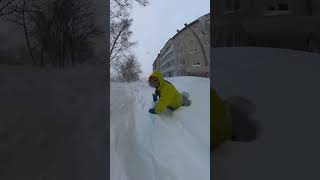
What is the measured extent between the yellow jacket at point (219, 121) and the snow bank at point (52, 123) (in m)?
0.51

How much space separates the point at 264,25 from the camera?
1591 mm

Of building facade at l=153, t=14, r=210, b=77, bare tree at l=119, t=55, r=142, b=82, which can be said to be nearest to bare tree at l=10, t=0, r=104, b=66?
bare tree at l=119, t=55, r=142, b=82

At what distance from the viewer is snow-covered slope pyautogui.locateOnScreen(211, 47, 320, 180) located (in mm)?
1582

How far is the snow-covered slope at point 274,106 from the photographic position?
62.3 inches

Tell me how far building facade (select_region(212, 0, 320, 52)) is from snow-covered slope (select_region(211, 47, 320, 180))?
0.04 meters

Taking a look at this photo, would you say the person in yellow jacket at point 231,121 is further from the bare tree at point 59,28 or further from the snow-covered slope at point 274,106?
the bare tree at point 59,28

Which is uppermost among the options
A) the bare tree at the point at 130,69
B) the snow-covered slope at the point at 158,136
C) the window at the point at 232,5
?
the window at the point at 232,5

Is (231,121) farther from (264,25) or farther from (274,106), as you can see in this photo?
(264,25)

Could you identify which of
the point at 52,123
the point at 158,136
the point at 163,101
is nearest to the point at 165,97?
the point at 163,101

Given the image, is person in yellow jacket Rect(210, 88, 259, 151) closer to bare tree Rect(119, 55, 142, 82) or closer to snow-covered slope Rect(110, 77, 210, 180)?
→ snow-covered slope Rect(110, 77, 210, 180)

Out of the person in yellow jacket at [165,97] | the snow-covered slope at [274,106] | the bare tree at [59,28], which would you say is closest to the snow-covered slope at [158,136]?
the person in yellow jacket at [165,97]

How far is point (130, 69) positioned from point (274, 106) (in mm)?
712

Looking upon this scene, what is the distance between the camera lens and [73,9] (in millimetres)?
1531

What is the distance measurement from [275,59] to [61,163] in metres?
1.07
